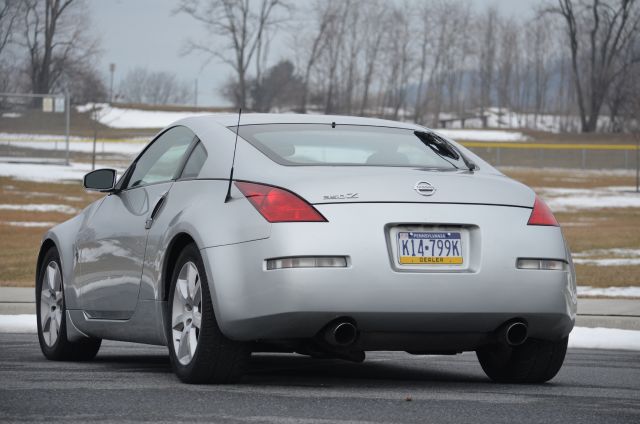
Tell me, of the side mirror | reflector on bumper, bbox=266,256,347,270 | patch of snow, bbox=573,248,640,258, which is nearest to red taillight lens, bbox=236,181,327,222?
reflector on bumper, bbox=266,256,347,270

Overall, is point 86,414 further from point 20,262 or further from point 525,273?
point 20,262

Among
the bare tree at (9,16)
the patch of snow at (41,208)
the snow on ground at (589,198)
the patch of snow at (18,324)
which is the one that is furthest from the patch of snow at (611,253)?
the bare tree at (9,16)

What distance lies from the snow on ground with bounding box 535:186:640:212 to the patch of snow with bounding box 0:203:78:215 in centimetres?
1472

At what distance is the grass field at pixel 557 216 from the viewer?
17609 millimetres

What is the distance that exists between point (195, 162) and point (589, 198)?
3733cm

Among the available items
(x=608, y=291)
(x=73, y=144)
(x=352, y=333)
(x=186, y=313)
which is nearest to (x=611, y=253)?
(x=608, y=291)

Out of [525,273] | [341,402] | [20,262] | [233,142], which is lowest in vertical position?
[20,262]

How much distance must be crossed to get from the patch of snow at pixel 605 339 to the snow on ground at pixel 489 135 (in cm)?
6543

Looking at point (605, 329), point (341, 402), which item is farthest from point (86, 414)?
point (605, 329)

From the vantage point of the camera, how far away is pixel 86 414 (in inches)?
206

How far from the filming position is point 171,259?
6.73 metres

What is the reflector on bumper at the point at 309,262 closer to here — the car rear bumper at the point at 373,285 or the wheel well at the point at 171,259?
the car rear bumper at the point at 373,285

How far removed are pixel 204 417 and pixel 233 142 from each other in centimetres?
193

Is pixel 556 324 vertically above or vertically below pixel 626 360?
above
